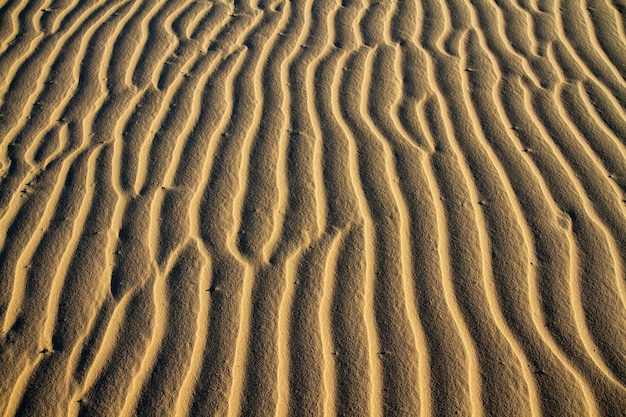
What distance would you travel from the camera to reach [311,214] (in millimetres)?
2975

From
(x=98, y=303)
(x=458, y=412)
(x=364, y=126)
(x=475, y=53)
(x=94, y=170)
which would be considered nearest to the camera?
(x=458, y=412)

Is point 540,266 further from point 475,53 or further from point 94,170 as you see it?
point 94,170

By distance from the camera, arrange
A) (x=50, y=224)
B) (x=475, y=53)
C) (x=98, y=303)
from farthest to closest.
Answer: (x=475, y=53)
(x=50, y=224)
(x=98, y=303)

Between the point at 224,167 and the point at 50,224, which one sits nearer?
the point at 50,224

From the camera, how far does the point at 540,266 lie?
2.73 metres

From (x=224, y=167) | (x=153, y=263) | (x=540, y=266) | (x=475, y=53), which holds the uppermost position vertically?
(x=475, y=53)

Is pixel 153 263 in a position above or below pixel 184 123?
below

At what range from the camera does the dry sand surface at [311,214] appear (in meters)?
2.38

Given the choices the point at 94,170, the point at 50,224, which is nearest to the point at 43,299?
the point at 50,224

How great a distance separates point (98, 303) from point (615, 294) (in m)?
2.58

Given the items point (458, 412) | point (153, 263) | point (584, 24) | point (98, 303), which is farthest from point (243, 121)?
point (584, 24)

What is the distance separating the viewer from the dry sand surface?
2.38 metres

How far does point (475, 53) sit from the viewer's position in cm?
403

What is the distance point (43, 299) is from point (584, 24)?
4.40m
